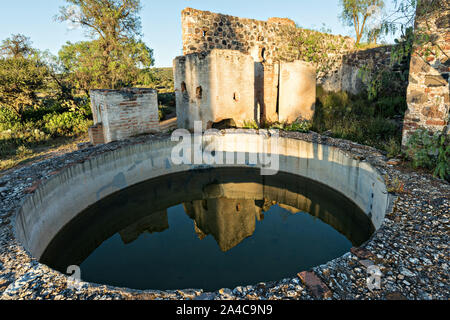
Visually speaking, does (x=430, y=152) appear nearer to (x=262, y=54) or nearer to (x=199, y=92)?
(x=199, y=92)

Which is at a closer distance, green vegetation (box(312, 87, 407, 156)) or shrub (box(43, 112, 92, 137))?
green vegetation (box(312, 87, 407, 156))

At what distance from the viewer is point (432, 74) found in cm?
473

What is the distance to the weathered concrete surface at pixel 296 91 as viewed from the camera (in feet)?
30.9

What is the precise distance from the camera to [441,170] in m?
4.26

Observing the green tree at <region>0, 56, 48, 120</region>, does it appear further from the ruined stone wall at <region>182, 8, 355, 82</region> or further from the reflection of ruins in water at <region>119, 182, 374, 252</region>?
the reflection of ruins in water at <region>119, 182, 374, 252</region>

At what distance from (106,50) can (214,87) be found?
8.27m

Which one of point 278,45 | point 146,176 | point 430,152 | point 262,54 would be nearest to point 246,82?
point 262,54

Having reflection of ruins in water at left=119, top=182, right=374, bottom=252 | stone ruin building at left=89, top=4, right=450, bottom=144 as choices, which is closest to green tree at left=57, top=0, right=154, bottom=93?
stone ruin building at left=89, top=4, right=450, bottom=144

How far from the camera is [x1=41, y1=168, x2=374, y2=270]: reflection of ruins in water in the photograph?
5164mm

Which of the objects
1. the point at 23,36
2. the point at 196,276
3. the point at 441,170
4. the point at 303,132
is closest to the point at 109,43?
the point at 23,36

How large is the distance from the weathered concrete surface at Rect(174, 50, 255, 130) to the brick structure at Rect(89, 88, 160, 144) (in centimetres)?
110

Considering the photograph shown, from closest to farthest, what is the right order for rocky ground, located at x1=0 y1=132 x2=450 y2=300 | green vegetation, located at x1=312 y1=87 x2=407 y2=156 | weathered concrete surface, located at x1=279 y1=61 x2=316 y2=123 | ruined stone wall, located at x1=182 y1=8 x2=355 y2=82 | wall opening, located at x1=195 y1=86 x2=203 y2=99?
rocky ground, located at x1=0 y1=132 x2=450 y2=300, green vegetation, located at x1=312 y1=87 x2=407 y2=156, wall opening, located at x1=195 y1=86 x2=203 y2=99, ruined stone wall, located at x1=182 y1=8 x2=355 y2=82, weathered concrete surface, located at x1=279 y1=61 x2=316 y2=123

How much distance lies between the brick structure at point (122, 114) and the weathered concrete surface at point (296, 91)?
4529mm
